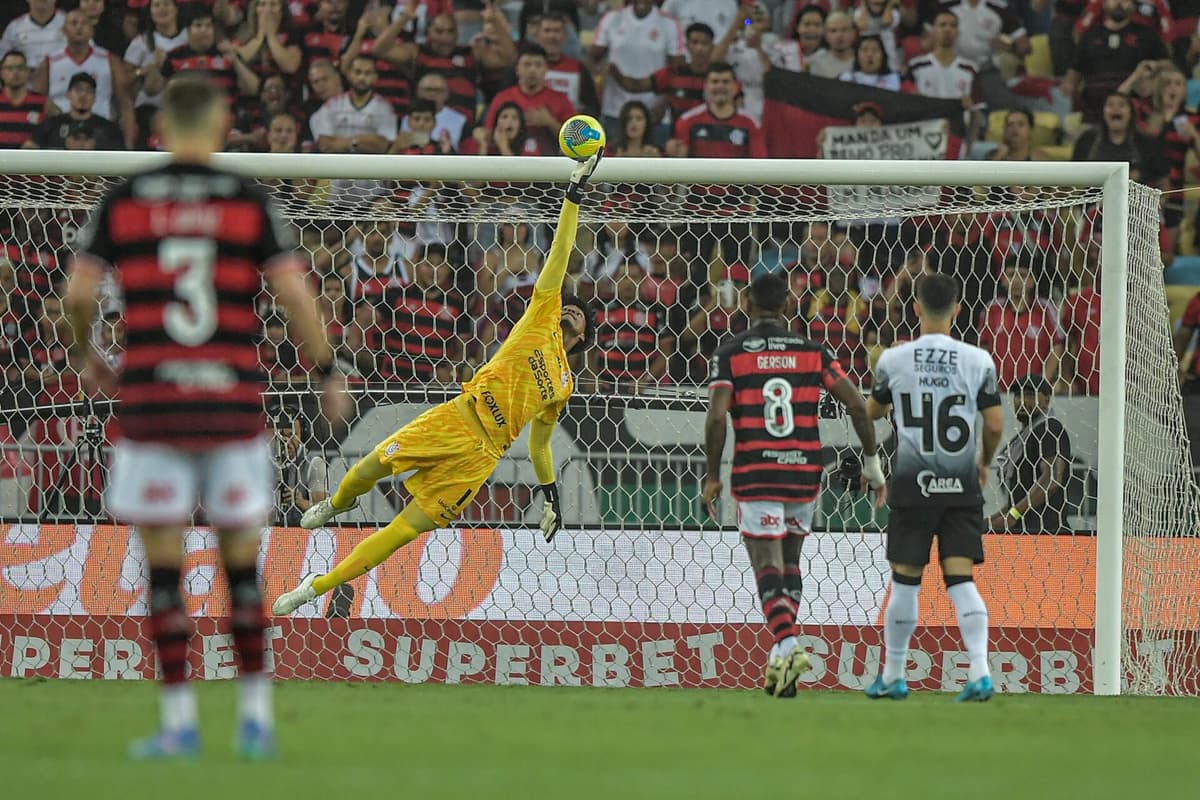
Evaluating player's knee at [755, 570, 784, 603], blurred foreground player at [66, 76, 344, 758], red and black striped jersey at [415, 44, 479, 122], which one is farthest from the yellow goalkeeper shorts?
red and black striped jersey at [415, 44, 479, 122]

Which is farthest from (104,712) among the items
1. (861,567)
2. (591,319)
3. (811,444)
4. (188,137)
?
(861,567)

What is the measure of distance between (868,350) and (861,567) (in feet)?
4.64

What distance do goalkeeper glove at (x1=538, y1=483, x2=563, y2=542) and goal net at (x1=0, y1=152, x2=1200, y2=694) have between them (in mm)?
414

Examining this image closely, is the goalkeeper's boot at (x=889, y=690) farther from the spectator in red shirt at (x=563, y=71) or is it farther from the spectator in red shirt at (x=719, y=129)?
the spectator in red shirt at (x=563, y=71)

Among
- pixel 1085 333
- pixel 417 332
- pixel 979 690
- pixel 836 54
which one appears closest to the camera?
pixel 979 690

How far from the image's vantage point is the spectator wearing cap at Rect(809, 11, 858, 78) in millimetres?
13039

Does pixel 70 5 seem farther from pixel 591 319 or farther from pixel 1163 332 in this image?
pixel 1163 332

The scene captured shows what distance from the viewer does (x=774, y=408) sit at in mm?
6930

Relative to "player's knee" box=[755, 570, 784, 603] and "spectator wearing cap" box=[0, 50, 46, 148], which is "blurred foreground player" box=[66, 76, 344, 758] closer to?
"player's knee" box=[755, 570, 784, 603]

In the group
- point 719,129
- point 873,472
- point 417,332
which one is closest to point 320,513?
point 417,332

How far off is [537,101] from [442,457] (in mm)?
5361

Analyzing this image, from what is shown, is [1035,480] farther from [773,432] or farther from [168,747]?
[168,747]

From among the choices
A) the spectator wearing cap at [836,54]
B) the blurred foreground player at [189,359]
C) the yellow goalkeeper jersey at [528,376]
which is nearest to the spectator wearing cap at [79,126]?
the spectator wearing cap at [836,54]

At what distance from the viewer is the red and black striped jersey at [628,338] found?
8.98 m
